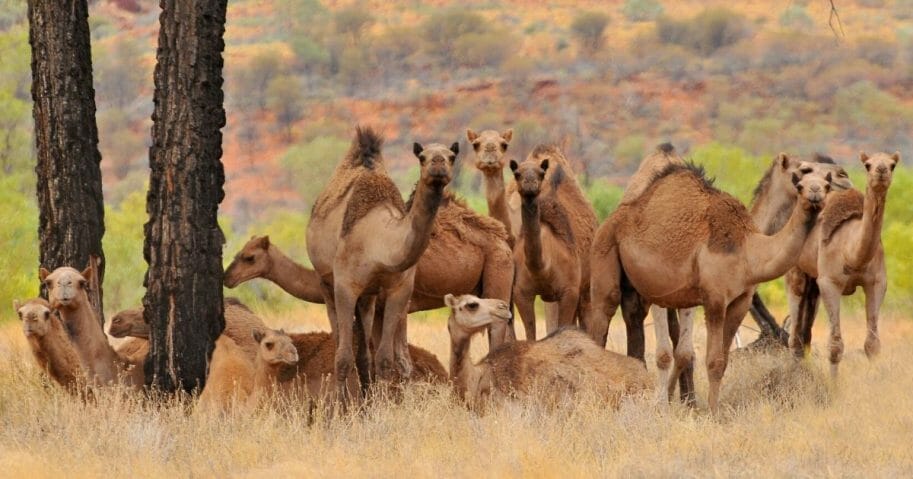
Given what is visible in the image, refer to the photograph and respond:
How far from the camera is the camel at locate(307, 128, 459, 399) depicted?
36.0ft

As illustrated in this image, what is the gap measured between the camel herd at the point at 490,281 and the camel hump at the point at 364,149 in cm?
2

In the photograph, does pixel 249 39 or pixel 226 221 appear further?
pixel 249 39

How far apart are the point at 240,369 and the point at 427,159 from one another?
210 cm

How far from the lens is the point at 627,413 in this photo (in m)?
10.5

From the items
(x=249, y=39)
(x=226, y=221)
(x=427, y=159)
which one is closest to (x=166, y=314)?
(x=427, y=159)

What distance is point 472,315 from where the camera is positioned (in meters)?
10.8

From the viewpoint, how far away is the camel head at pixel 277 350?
35.0 ft

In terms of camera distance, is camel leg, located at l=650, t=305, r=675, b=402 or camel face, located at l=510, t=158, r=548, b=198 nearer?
camel face, located at l=510, t=158, r=548, b=198

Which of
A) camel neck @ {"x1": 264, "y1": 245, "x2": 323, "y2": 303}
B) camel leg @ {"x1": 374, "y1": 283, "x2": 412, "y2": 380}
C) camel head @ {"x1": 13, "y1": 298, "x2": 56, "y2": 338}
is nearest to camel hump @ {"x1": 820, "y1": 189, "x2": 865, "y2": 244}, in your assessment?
camel leg @ {"x1": 374, "y1": 283, "x2": 412, "y2": 380}

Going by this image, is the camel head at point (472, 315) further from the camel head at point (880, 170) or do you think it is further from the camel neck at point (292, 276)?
the camel head at point (880, 170)

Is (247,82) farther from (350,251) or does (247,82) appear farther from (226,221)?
(350,251)

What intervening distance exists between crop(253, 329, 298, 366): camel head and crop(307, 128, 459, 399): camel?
2.79 feet

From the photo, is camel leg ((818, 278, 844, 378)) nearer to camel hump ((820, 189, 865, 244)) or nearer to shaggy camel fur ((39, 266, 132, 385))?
camel hump ((820, 189, 865, 244))

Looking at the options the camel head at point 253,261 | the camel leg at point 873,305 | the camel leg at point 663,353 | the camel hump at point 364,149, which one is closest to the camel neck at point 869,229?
the camel leg at point 873,305
